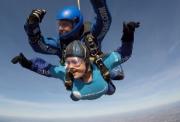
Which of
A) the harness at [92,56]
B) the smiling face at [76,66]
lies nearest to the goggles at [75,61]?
the smiling face at [76,66]

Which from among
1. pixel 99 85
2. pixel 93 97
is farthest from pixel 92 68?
pixel 93 97

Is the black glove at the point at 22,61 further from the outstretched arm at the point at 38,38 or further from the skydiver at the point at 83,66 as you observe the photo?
the outstretched arm at the point at 38,38

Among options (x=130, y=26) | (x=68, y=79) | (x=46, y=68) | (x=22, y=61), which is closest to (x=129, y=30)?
(x=130, y=26)

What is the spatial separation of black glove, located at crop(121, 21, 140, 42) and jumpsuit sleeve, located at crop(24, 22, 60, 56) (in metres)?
1.08

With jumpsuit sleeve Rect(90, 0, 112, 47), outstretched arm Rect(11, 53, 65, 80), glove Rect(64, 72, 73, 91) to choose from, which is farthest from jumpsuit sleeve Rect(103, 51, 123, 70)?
outstretched arm Rect(11, 53, 65, 80)

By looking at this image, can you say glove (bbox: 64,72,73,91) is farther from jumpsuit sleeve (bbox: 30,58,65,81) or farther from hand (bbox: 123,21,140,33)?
hand (bbox: 123,21,140,33)

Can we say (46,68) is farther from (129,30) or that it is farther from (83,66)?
(129,30)

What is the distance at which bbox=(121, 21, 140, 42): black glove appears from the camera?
9.16 ft

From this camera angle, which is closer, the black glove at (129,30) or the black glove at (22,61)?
the black glove at (129,30)

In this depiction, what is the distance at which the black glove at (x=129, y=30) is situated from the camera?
2.79m

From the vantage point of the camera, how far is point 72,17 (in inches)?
118

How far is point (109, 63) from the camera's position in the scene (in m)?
3.34

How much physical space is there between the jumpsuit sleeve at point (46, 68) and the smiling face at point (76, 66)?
0.47 m

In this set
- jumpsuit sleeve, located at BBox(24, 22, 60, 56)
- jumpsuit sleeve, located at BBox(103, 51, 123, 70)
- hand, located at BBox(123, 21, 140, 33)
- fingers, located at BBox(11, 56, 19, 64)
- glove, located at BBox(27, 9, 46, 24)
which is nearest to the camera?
glove, located at BBox(27, 9, 46, 24)
